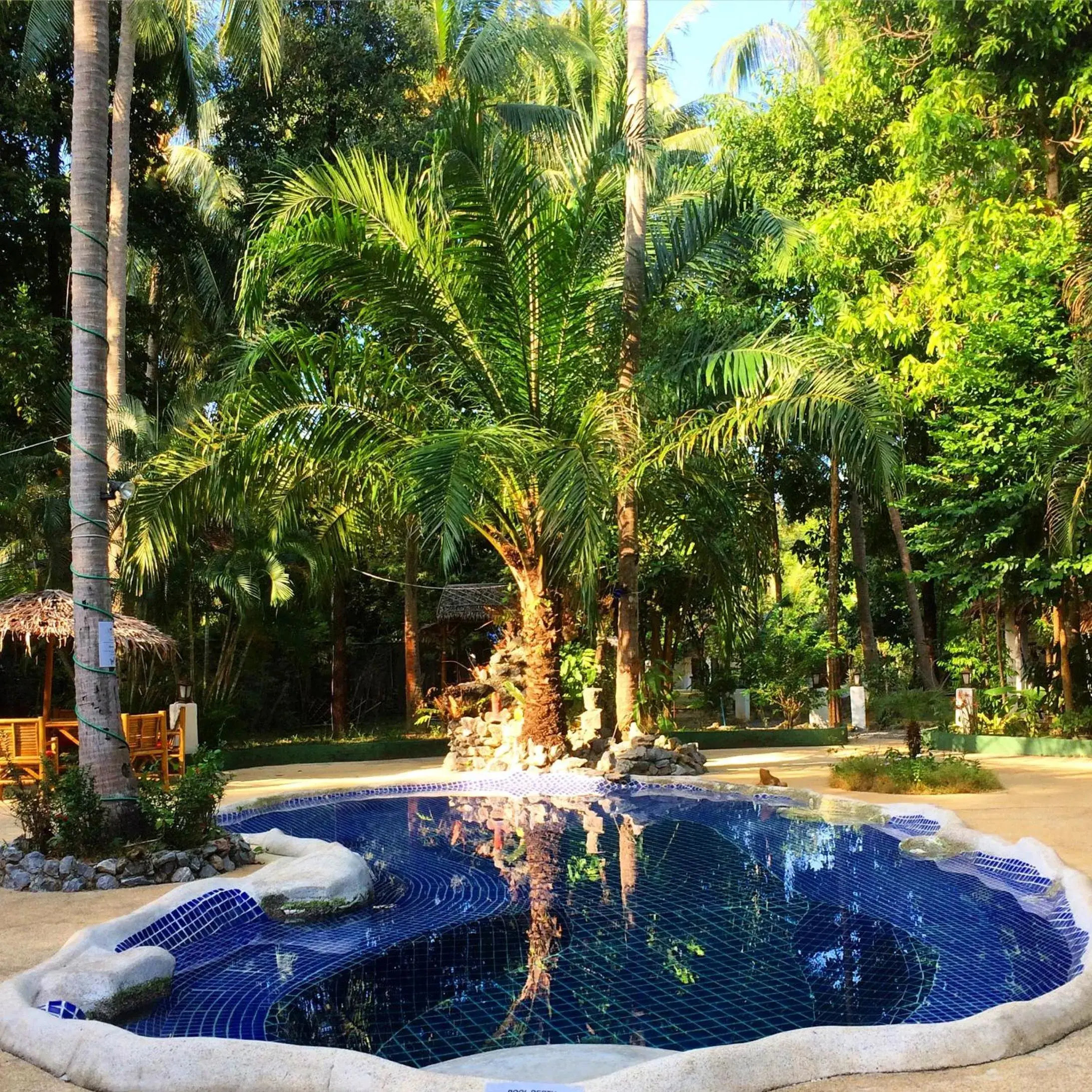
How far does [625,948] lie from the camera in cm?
526

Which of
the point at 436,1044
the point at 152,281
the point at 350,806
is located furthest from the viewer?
the point at 152,281

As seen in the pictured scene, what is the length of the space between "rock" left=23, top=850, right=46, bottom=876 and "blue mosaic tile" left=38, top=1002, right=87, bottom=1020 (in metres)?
2.68

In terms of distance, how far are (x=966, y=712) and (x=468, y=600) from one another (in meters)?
7.71

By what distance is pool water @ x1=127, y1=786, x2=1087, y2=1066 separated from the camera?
13.8 ft

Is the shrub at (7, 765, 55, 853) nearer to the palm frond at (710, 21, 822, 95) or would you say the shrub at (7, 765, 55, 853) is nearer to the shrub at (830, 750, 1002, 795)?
the shrub at (830, 750, 1002, 795)

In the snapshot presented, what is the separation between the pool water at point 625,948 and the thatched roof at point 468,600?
9.56 m

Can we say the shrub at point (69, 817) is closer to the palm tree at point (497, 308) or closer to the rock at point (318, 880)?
the rock at point (318, 880)

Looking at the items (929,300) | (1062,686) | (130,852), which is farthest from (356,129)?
(130,852)

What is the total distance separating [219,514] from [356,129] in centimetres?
1046

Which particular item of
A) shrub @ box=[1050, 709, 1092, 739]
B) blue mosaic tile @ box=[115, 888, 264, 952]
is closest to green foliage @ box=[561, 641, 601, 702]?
shrub @ box=[1050, 709, 1092, 739]

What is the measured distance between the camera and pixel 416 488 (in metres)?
8.66

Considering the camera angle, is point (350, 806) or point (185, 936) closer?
point (185, 936)

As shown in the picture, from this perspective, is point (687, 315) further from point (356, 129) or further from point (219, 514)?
point (356, 129)

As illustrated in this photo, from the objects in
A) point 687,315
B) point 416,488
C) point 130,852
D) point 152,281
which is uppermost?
point 152,281
